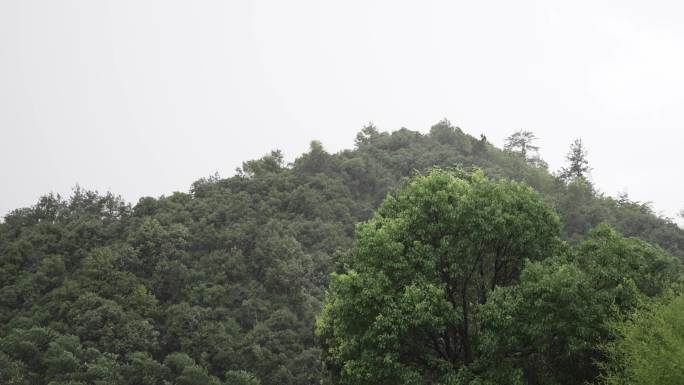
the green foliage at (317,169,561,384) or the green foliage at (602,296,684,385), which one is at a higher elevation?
the green foliage at (317,169,561,384)

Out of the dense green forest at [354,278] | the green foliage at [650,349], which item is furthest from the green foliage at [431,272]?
the green foliage at [650,349]

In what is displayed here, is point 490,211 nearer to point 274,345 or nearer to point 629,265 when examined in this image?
point 629,265

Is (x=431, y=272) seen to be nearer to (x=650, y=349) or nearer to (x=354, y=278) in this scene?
(x=354, y=278)

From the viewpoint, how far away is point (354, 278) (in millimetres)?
15508

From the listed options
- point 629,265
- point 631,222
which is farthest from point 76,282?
point 631,222

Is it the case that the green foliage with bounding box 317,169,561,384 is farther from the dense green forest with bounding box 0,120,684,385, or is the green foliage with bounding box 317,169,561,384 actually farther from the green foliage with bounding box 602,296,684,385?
the green foliage with bounding box 602,296,684,385

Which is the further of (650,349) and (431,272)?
(431,272)

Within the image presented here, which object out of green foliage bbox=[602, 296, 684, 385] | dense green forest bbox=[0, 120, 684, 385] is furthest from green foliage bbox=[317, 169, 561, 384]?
green foliage bbox=[602, 296, 684, 385]

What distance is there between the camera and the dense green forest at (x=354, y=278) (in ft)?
47.8

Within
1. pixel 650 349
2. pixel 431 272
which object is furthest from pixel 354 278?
pixel 650 349

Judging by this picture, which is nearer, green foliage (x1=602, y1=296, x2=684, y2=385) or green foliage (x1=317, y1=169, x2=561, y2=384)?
green foliage (x1=602, y1=296, x2=684, y2=385)

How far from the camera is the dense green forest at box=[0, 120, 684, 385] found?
14.6 metres

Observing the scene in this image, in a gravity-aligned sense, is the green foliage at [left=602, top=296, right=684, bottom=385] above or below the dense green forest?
below

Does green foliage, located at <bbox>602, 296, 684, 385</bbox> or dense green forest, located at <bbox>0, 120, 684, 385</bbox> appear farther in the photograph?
dense green forest, located at <bbox>0, 120, 684, 385</bbox>
